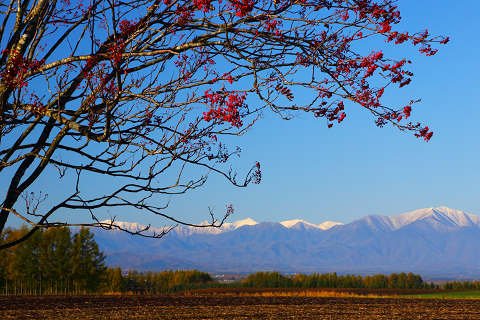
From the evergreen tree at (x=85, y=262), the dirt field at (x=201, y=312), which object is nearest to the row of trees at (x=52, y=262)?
the evergreen tree at (x=85, y=262)

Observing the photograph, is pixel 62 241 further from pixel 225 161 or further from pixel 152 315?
pixel 225 161

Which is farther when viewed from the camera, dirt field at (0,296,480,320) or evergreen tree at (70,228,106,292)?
evergreen tree at (70,228,106,292)

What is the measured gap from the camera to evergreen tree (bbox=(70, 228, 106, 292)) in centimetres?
5966

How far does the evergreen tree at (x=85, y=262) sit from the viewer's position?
59656mm

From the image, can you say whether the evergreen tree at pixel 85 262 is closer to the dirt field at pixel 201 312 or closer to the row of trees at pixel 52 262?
the row of trees at pixel 52 262

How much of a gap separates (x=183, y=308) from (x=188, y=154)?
23.8 metres

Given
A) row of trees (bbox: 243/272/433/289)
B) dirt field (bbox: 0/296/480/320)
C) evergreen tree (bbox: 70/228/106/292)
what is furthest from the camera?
row of trees (bbox: 243/272/433/289)

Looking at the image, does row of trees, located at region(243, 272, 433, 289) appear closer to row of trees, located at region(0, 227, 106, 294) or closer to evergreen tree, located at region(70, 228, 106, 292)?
evergreen tree, located at region(70, 228, 106, 292)

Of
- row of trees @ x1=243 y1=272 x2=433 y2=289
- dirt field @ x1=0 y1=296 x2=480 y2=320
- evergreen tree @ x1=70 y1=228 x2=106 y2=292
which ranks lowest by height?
dirt field @ x1=0 y1=296 x2=480 y2=320

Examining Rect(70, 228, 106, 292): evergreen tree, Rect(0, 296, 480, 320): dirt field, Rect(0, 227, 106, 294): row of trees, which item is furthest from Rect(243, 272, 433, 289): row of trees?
Rect(0, 296, 480, 320): dirt field

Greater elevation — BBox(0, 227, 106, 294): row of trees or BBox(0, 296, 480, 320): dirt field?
BBox(0, 227, 106, 294): row of trees

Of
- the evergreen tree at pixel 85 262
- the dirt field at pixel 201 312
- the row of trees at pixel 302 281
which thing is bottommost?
the dirt field at pixel 201 312

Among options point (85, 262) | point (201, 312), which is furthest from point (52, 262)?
point (201, 312)

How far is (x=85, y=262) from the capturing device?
60.2 m
